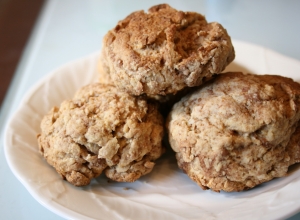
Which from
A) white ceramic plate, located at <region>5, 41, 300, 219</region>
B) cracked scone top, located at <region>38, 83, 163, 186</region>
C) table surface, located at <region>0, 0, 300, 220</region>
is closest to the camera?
white ceramic plate, located at <region>5, 41, 300, 219</region>

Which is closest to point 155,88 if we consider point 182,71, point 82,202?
point 182,71

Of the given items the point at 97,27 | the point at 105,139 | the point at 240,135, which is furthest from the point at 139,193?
the point at 97,27

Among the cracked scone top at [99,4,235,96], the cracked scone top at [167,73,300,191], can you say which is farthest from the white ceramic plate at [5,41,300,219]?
the cracked scone top at [99,4,235,96]

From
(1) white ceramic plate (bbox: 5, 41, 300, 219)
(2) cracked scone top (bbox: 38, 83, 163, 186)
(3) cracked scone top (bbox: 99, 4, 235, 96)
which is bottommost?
(1) white ceramic plate (bbox: 5, 41, 300, 219)

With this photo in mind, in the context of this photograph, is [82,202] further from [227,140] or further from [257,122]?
[257,122]

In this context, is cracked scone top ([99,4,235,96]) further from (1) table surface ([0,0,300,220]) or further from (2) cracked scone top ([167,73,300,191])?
(1) table surface ([0,0,300,220])

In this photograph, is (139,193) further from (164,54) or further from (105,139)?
(164,54)

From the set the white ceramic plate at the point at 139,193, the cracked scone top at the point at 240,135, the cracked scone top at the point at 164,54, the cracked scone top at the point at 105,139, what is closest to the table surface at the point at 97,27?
the white ceramic plate at the point at 139,193

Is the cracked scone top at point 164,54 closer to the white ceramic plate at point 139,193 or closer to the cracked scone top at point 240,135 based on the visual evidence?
the cracked scone top at point 240,135
